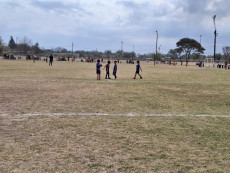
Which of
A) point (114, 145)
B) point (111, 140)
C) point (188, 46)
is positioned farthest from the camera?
point (188, 46)

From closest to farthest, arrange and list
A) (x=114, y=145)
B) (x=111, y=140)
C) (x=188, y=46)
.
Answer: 1. (x=114, y=145)
2. (x=111, y=140)
3. (x=188, y=46)

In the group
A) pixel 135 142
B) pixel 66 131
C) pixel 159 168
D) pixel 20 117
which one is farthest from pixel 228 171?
pixel 20 117

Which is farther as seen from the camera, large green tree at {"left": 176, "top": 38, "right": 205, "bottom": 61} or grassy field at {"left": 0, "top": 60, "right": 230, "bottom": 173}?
large green tree at {"left": 176, "top": 38, "right": 205, "bottom": 61}

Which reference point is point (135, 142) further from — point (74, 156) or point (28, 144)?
point (28, 144)

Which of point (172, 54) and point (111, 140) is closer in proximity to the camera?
point (111, 140)

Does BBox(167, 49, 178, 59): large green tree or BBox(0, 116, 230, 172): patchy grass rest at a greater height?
BBox(167, 49, 178, 59): large green tree

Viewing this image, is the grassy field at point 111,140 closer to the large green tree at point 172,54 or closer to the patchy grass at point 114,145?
the patchy grass at point 114,145

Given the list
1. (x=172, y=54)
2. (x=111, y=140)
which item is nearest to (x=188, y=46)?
(x=172, y=54)

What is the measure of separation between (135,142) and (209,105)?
5201 mm

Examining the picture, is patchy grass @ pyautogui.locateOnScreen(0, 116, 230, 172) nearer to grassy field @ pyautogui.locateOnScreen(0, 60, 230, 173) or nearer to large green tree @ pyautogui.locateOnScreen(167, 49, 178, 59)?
grassy field @ pyautogui.locateOnScreen(0, 60, 230, 173)

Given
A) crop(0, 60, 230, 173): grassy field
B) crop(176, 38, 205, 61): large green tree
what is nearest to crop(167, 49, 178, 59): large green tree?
crop(176, 38, 205, 61): large green tree

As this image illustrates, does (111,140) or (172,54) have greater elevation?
(172,54)

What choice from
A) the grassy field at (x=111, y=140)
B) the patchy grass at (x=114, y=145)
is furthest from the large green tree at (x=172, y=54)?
the patchy grass at (x=114, y=145)

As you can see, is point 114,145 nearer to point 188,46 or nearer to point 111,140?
point 111,140
